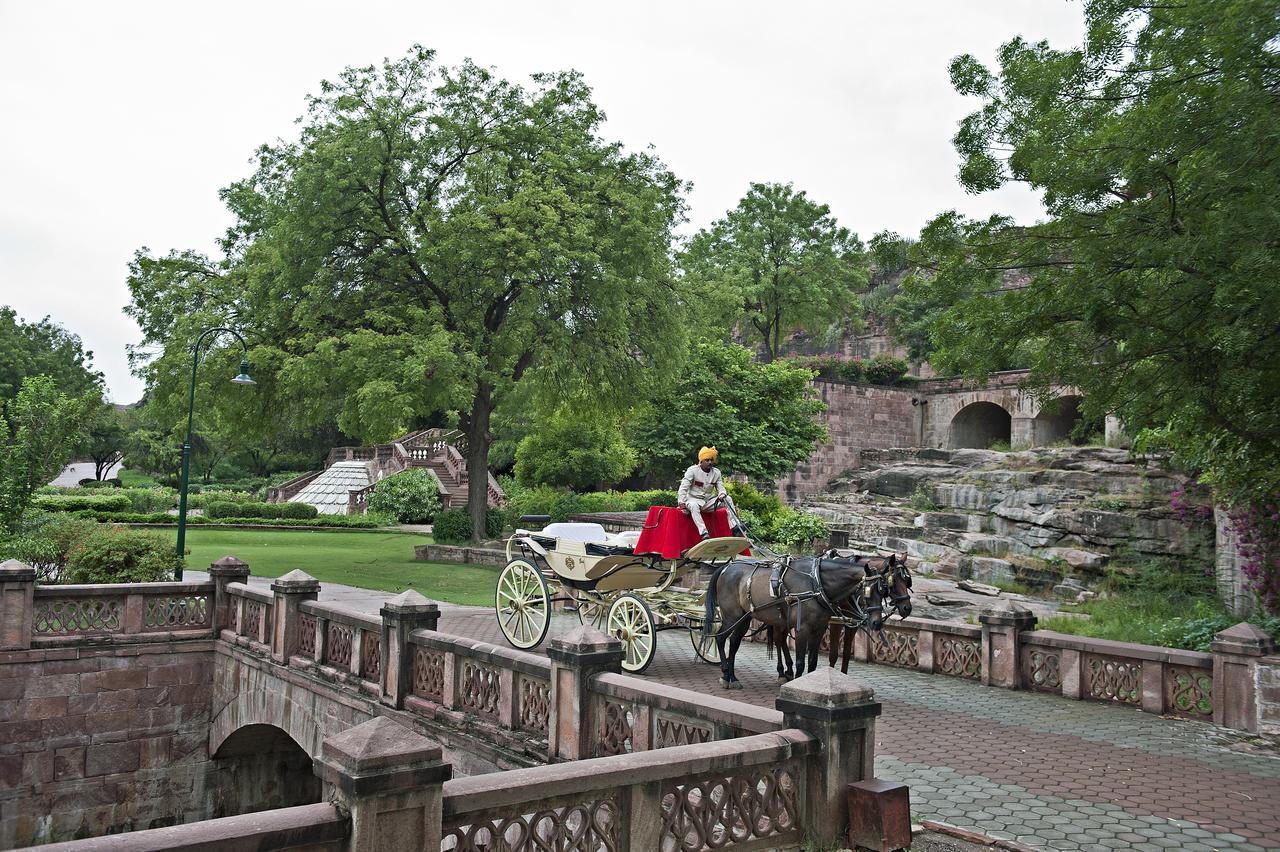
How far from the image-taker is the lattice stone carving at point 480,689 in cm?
869

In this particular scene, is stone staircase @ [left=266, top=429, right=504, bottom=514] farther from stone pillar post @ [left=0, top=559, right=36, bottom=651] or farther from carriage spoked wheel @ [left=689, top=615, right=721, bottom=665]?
carriage spoked wheel @ [left=689, top=615, right=721, bottom=665]

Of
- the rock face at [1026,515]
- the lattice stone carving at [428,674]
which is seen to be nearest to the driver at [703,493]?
the lattice stone carving at [428,674]

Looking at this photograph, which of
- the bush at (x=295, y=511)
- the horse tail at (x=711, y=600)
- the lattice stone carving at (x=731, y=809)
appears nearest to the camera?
the lattice stone carving at (x=731, y=809)

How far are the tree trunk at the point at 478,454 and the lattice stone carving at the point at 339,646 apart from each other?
14.9 meters

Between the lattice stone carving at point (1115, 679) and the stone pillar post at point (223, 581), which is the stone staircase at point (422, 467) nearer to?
the stone pillar post at point (223, 581)

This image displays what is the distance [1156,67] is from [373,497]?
39.3 meters

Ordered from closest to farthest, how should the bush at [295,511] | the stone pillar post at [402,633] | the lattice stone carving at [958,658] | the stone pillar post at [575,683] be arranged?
the stone pillar post at [575,683] < the stone pillar post at [402,633] < the lattice stone carving at [958,658] < the bush at [295,511]

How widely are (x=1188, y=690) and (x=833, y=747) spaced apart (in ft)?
20.5

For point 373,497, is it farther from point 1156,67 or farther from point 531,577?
point 1156,67

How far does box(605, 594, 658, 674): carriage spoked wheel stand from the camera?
10484 mm

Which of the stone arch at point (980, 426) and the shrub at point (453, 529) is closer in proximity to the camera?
the shrub at point (453, 529)

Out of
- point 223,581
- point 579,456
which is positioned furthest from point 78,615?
point 579,456

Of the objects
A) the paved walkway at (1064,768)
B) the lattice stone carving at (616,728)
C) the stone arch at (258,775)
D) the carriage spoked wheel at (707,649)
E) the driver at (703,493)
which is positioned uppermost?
the driver at (703,493)

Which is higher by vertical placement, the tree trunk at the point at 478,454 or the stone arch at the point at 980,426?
the stone arch at the point at 980,426
